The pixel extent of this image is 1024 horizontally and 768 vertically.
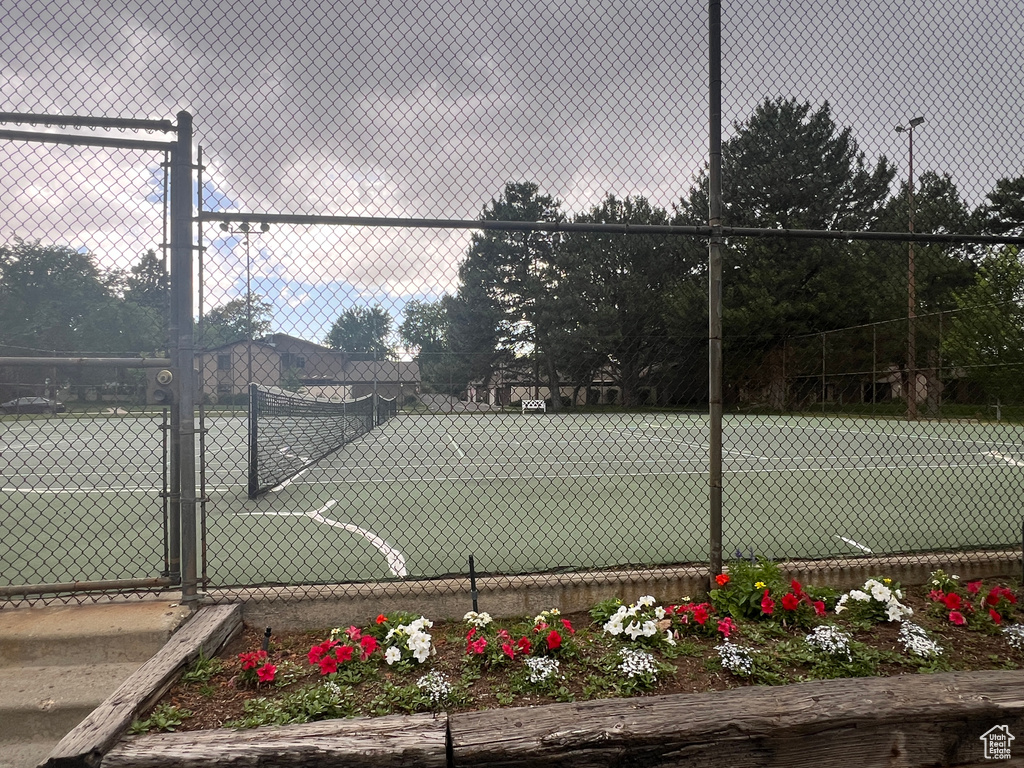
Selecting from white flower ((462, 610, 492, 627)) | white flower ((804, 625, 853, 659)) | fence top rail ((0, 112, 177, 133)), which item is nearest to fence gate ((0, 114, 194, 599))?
fence top rail ((0, 112, 177, 133))

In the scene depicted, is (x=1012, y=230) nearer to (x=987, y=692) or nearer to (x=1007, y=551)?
(x=1007, y=551)

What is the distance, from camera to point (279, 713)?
2010 mm

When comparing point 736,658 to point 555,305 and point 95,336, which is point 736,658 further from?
point 95,336

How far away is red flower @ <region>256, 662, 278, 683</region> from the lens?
2.19m

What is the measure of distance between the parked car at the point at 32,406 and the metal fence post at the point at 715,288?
3.80 m

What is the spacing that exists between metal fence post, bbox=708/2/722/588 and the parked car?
3.80m

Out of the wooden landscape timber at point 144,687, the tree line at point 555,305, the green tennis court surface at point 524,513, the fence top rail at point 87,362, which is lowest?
the green tennis court surface at point 524,513

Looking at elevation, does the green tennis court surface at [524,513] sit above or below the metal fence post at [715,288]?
below

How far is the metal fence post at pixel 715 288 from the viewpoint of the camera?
3002 mm

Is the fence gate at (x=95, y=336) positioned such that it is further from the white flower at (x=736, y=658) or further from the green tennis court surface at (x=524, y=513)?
the white flower at (x=736, y=658)

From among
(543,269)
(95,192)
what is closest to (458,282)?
(543,269)

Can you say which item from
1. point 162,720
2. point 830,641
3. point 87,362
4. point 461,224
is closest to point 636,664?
point 830,641

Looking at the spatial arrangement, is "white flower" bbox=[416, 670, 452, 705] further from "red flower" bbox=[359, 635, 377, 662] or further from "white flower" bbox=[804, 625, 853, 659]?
"white flower" bbox=[804, 625, 853, 659]

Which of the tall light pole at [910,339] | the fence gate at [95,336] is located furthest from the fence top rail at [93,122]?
the tall light pole at [910,339]
